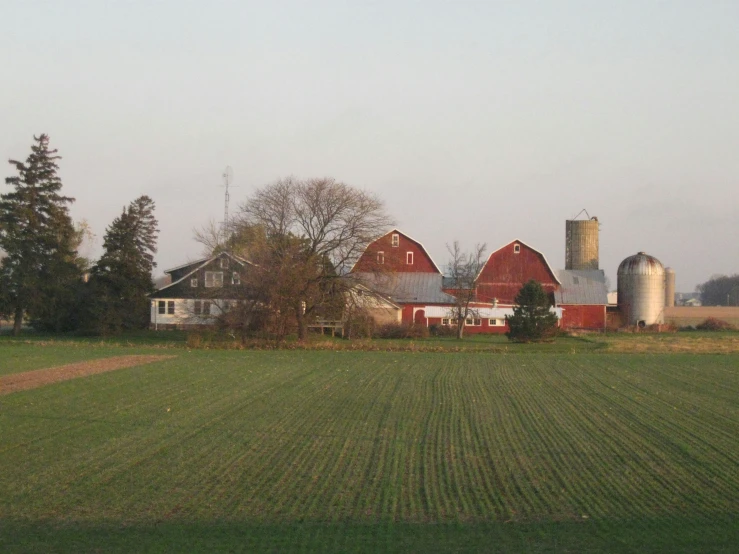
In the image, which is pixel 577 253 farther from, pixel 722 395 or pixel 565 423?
pixel 565 423

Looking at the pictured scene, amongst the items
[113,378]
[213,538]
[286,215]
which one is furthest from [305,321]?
[213,538]

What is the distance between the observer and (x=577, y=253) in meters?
87.1

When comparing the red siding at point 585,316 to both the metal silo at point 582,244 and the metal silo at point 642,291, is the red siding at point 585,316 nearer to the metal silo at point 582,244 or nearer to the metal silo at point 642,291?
the metal silo at point 642,291

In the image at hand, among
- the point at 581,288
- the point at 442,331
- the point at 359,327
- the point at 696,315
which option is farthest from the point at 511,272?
the point at 359,327

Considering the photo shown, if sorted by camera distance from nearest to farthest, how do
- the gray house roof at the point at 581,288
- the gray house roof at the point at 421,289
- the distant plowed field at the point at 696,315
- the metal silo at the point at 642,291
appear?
Result: the gray house roof at the point at 421,289 < the gray house roof at the point at 581,288 < the metal silo at the point at 642,291 < the distant plowed field at the point at 696,315

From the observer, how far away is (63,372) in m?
28.8

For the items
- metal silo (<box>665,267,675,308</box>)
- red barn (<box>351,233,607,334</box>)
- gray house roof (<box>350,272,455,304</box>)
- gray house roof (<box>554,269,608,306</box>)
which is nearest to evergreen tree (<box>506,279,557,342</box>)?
gray house roof (<box>350,272,455,304</box>)

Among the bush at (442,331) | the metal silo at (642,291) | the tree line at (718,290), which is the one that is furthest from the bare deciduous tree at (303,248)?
the tree line at (718,290)

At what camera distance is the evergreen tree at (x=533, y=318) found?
174ft

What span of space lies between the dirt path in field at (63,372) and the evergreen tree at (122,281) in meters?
23.0

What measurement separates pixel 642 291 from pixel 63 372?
60.6 metres

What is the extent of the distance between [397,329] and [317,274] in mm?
13292

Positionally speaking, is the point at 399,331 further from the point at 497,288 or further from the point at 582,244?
the point at 582,244

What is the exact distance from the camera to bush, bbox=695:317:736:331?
7625 cm
